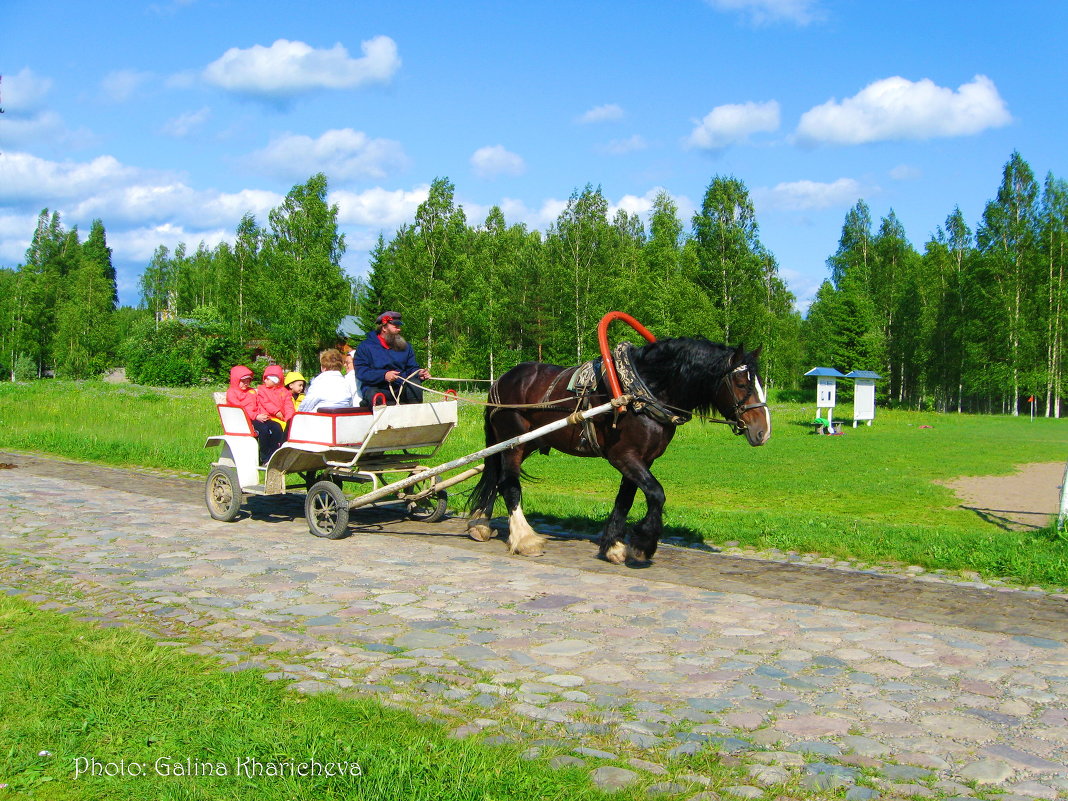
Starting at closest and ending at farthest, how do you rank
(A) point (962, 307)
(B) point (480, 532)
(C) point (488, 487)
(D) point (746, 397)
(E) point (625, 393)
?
(D) point (746, 397) → (E) point (625, 393) → (B) point (480, 532) → (C) point (488, 487) → (A) point (962, 307)

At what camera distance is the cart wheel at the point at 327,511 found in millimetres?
9281

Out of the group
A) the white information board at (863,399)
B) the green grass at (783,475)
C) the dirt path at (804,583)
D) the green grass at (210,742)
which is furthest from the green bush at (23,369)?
the green grass at (210,742)

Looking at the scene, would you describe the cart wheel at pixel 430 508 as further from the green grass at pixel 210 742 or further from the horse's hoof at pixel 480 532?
the green grass at pixel 210 742

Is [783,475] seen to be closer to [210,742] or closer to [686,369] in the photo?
[686,369]

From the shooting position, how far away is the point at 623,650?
18.2ft

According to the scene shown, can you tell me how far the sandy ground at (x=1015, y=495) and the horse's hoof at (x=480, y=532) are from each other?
651 centimetres

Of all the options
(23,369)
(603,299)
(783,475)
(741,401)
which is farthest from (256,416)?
(23,369)

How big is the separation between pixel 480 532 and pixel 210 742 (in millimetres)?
5755

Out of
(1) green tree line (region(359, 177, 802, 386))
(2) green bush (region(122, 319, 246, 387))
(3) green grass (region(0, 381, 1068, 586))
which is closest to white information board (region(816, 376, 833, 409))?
(3) green grass (region(0, 381, 1068, 586))

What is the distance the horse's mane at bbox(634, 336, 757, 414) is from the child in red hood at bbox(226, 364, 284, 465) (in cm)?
455

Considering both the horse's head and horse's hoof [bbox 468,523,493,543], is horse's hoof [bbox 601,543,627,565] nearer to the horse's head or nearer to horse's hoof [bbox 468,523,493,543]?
the horse's head

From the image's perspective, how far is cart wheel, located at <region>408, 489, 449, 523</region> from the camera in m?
10.6

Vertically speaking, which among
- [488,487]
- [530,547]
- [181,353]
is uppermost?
[181,353]

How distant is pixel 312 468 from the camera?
10164 millimetres
